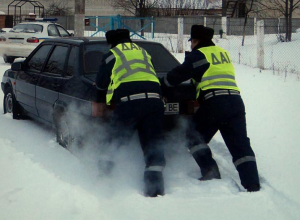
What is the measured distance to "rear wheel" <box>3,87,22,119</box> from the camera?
776 centimetres

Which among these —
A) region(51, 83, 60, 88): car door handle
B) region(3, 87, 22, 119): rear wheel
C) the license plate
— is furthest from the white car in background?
the license plate

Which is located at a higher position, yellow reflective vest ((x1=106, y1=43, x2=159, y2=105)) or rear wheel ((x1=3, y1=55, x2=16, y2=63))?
yellow reflective vest ((x1=106, y1=43, x2=159, y2=105))

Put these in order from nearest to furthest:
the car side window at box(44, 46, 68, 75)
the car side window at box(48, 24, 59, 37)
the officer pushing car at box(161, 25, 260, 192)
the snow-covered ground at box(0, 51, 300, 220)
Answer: the snow-covered ground at box(0, 51, 300, 220), the officer pushing car at box(161, 25, 260, 192), the car side window at box(44, 46, 68, 75), the car side window at box(48, 24, 59, 37)

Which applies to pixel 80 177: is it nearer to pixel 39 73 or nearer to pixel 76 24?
pixel 39 73

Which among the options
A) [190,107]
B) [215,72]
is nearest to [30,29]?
[190,107]

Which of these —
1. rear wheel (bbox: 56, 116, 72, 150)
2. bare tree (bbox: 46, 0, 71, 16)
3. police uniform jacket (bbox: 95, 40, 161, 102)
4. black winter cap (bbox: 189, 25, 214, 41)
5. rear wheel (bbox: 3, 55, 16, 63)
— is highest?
bare tree (bbox: 46, 0, 71, 16)

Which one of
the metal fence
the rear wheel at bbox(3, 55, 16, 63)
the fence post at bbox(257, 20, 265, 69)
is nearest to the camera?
the fence post at bbox(257, 20, 265, 69)

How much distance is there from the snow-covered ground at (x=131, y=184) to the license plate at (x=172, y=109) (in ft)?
0.76

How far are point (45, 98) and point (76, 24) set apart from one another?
11.9 meters

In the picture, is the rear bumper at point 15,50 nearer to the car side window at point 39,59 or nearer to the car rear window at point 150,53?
the car side window at point 39,59

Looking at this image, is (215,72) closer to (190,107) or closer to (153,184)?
(190,107)

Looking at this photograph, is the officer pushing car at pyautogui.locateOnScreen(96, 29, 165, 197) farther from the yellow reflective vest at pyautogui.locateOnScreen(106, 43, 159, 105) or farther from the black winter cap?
the black winter cap

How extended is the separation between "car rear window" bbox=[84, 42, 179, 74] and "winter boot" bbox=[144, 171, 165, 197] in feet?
5.25

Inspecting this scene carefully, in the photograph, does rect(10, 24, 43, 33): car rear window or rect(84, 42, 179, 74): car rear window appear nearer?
rect(84, 42, 179, 74): car rear window
